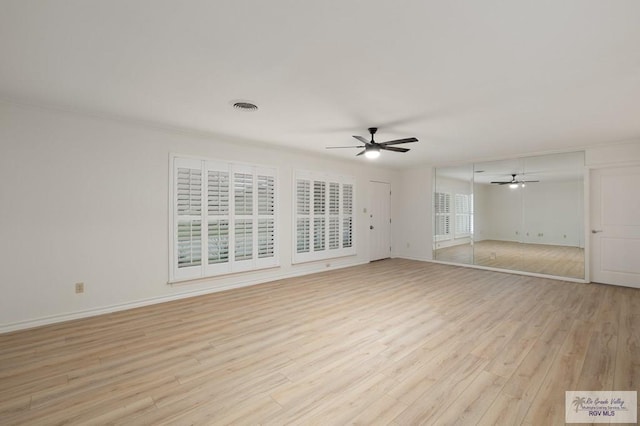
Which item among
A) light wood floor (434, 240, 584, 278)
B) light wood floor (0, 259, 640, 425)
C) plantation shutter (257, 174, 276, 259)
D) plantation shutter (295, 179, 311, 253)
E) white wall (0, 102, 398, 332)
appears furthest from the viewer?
plantation shutter (295, 179, 311, 253)

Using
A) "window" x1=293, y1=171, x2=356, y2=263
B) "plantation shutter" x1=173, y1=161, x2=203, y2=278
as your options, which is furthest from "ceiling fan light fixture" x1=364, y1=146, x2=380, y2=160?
"plantation shutter" x1=173, y1=161, x2=203, y2=278

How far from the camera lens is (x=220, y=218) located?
4707 millimetres

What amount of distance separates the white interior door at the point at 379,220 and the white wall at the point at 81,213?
13.8ft

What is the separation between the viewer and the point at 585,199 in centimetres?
532

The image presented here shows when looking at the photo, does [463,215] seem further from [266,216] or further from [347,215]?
[266,216]

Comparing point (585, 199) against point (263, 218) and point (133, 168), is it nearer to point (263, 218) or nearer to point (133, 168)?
point (263, 218)

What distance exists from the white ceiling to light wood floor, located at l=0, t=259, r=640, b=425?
2.54 meters

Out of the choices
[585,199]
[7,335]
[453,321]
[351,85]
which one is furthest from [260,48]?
[585,199]

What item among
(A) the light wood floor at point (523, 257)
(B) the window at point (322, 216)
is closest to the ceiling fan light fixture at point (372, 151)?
(B) the window at point (322, 216)

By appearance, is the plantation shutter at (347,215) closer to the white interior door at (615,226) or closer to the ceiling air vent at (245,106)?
the ceiling air vent at (245,106)

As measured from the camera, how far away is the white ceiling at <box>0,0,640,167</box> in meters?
1.77

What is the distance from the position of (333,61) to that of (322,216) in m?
4.19

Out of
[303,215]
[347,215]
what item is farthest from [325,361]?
[347,215]

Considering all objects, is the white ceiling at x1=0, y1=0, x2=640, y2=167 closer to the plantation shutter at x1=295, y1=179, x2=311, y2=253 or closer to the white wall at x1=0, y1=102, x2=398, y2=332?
the white wall at x1=0, y1=102, x2=398, y2=332
